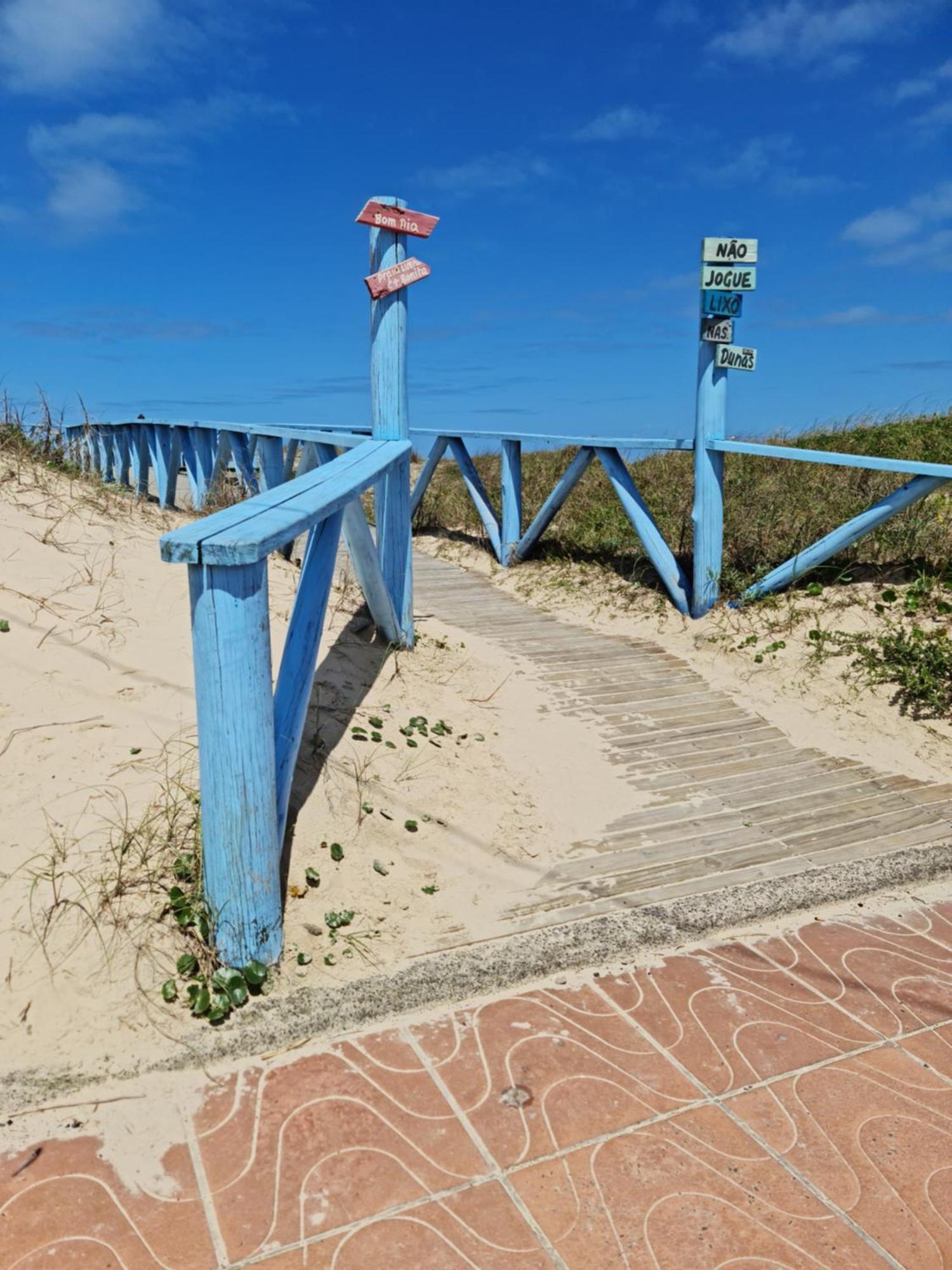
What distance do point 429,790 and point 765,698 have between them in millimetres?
2425

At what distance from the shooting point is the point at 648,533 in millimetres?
7109

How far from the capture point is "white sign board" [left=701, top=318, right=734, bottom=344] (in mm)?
6453

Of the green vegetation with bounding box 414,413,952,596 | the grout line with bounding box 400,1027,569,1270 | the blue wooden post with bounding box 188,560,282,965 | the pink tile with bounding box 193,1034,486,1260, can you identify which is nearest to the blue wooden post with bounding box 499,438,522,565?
the green vegetation with bounding box 414,413,952,596

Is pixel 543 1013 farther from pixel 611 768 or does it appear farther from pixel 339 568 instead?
pixel 339 568

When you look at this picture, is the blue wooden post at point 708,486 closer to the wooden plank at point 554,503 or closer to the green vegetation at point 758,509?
the green vegetation at point 758,509

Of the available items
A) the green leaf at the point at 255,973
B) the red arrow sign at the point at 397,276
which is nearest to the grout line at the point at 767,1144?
the green leaf at the point at 255,973

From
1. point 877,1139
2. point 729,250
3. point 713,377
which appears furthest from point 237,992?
point 729,250

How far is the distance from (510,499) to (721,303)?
9.97 feet

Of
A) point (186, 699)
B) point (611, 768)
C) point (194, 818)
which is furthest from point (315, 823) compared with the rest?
point (611, 768)

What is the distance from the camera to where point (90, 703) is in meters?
3.70

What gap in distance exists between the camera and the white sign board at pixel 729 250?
6344 mm

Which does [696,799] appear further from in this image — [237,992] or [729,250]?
[729,250]

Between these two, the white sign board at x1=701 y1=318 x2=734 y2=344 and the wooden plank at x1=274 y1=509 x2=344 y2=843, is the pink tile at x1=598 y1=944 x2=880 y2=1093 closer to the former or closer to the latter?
the wooden plank at x1=274 y1=509 x2=344 y2=843

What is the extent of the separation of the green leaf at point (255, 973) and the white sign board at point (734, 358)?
17.2 feet
